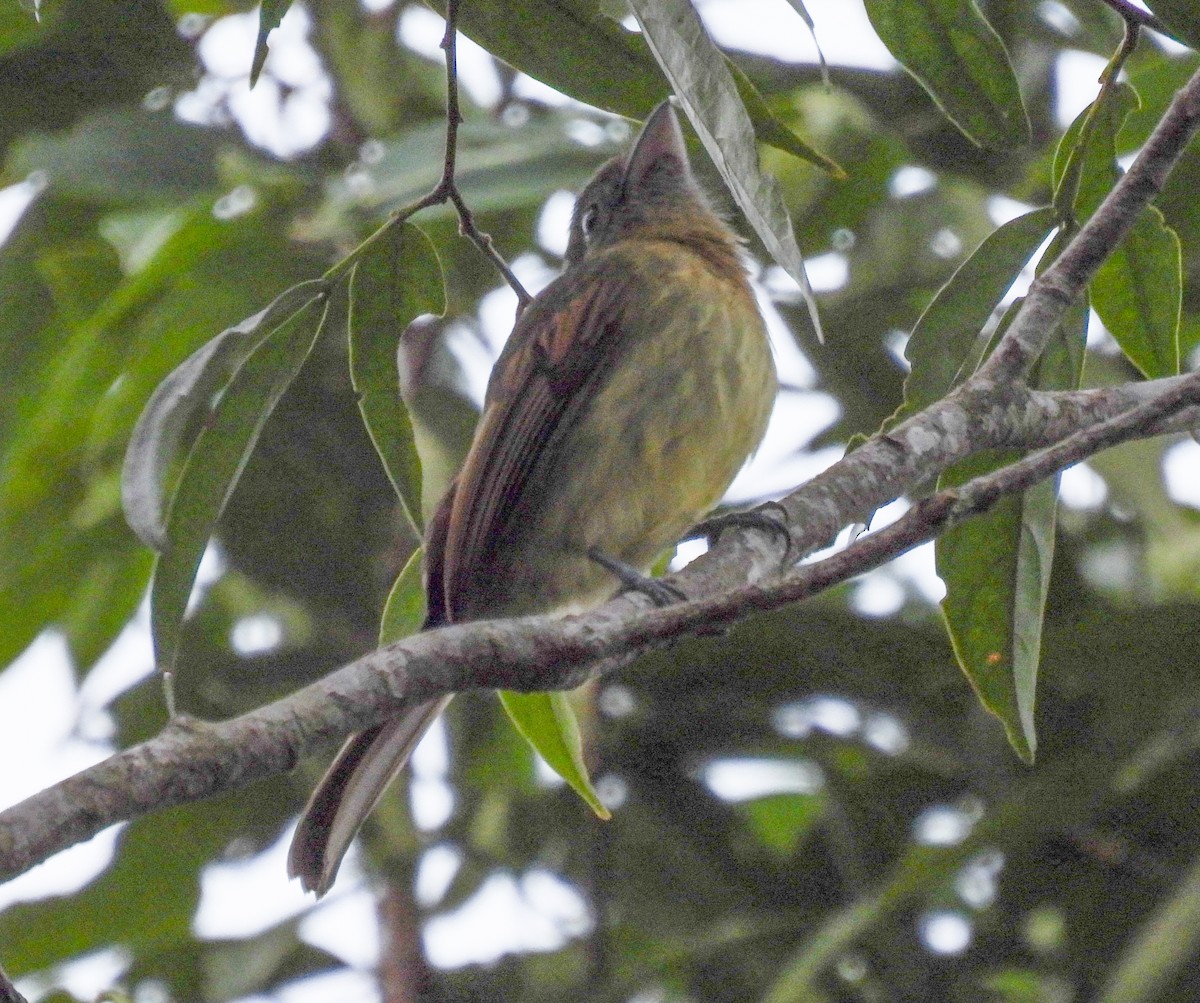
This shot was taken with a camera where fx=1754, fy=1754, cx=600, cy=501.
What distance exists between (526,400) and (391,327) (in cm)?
62

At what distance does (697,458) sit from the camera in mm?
3023

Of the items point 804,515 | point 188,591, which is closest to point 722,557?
point 804,515

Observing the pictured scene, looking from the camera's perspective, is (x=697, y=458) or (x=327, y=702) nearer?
(x=327, y=702)

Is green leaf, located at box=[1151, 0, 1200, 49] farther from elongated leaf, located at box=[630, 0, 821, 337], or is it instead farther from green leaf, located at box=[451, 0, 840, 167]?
elongated leaf, located at box=[630, 0, 821, 337]

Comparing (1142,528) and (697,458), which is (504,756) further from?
(1142,528)

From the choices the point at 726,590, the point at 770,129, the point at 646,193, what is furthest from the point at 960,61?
the point at 646,193

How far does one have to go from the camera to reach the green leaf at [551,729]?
7.95 feet

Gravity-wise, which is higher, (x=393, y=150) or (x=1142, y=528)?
(x=393, y=150)

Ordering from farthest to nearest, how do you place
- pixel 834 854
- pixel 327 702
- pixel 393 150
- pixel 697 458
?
pixel 834 854, pixel 393 150, pixel 697 458, pixel 327 702

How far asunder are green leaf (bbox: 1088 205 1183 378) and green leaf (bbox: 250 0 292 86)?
46.2 inches

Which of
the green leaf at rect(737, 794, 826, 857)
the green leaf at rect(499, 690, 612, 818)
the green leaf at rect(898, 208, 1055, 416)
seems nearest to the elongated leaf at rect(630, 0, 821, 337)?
the green leaf at rect(898, 208, 1055, 416)

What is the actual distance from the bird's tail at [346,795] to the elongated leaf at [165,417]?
0.41m

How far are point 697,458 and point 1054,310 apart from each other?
3.08 feet

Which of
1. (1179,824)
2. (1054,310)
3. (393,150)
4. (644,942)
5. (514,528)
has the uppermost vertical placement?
(1054,310)
